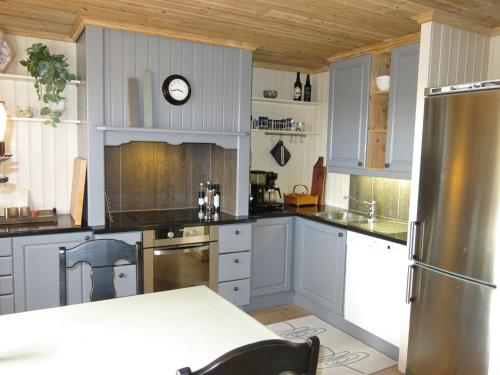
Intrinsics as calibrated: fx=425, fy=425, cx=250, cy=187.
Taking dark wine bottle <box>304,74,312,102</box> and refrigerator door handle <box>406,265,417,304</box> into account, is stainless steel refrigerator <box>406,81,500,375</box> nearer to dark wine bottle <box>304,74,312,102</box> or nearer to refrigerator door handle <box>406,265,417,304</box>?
refrigerator door handle <box>406,265,417,304</box>

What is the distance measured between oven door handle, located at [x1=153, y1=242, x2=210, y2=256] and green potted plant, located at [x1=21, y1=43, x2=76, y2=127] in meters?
1.26

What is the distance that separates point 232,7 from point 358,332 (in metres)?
2.50

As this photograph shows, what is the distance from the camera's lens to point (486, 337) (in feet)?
7.43

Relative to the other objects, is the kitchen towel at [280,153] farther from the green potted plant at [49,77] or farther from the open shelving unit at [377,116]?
the green potted plant at [49,77]

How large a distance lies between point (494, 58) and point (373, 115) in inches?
36.3

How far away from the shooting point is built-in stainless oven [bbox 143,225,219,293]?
3.12 meters

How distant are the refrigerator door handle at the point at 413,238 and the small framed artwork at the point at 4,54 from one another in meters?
3.05

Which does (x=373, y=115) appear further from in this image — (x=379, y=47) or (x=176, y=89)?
(x=176, y=89)

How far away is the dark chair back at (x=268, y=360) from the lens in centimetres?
96

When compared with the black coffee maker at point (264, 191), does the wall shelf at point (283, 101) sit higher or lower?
higher

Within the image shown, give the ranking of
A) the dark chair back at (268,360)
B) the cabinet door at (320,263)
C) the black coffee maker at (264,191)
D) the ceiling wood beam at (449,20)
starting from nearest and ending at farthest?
the dark chair back at (268,360) < the ceiling wood beam at (449,20) < the cabinet door at (320,263) < the black coffee maker at (264,191)

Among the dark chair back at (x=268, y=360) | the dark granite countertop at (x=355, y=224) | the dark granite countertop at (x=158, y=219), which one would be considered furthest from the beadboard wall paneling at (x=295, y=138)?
the dark chair back at (x=268, y=360)

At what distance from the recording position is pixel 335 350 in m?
3.11

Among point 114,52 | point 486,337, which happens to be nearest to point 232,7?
point 114,52
